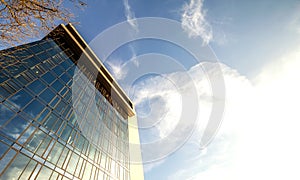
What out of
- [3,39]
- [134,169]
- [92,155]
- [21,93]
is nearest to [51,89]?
[21,93]

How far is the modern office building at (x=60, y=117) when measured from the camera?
8781mm

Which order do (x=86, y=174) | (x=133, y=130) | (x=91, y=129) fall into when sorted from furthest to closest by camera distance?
1. (x=133, y=130)
2. (x=91, y=129)
3. (x=86, y=174)

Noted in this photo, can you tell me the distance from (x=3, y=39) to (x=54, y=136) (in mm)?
8789

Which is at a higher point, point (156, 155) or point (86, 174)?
point (156, 155)

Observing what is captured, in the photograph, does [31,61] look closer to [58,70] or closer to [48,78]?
[48,78]

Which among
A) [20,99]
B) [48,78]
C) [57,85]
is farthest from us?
[57,85]

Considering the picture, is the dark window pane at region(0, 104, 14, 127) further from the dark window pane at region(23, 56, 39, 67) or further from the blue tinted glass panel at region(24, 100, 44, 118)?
the dark window pane at region(23, 56, 39, 67)

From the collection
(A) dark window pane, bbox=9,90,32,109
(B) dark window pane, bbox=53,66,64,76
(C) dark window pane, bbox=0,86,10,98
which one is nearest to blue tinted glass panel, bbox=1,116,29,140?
(A) dark window pane, bbox=9,90,32,109

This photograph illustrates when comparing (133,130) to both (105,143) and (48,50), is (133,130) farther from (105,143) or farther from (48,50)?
(48,50)

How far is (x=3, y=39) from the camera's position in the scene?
13.7ft

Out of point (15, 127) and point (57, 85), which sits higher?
point (57, 85)

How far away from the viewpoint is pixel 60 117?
1249cm

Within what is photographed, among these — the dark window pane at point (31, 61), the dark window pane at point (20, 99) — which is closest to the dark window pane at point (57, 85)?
the dark window pane at point (31, 61)

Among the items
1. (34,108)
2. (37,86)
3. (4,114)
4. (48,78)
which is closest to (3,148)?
(4,114)
